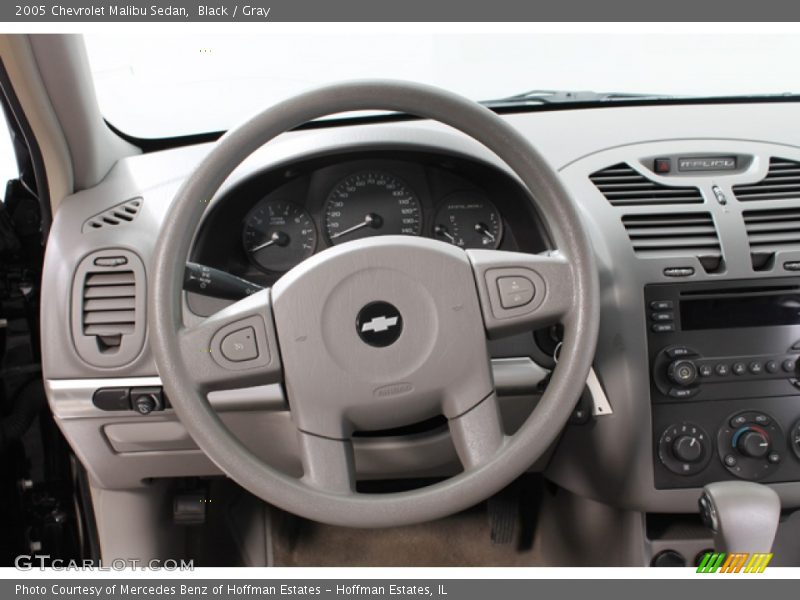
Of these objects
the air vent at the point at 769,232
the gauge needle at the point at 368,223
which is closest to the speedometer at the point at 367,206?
the gauge needle at the point at 368,223

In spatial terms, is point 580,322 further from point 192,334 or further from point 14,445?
point 14,445

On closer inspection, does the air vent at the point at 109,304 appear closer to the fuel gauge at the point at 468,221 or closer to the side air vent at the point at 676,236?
the fuel gauge at the point at 468,221

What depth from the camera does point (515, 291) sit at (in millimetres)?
1130

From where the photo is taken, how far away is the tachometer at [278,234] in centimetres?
145

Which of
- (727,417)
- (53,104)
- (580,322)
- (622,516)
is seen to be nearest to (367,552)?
(622,516)

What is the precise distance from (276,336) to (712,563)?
966 millimetres

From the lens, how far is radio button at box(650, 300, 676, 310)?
4.55 ft

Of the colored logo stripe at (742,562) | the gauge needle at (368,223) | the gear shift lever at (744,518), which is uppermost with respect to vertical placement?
the gauge needle at (368,223)

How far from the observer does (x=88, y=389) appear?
1.38m

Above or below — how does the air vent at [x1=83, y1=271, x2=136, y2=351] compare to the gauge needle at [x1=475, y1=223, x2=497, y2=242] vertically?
below

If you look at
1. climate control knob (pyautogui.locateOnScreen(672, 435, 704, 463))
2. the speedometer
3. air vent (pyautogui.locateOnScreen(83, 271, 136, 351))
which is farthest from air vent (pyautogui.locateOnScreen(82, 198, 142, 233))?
climate control knob (pyautogui.locateOnScreen(672, 435, 704, 463))
